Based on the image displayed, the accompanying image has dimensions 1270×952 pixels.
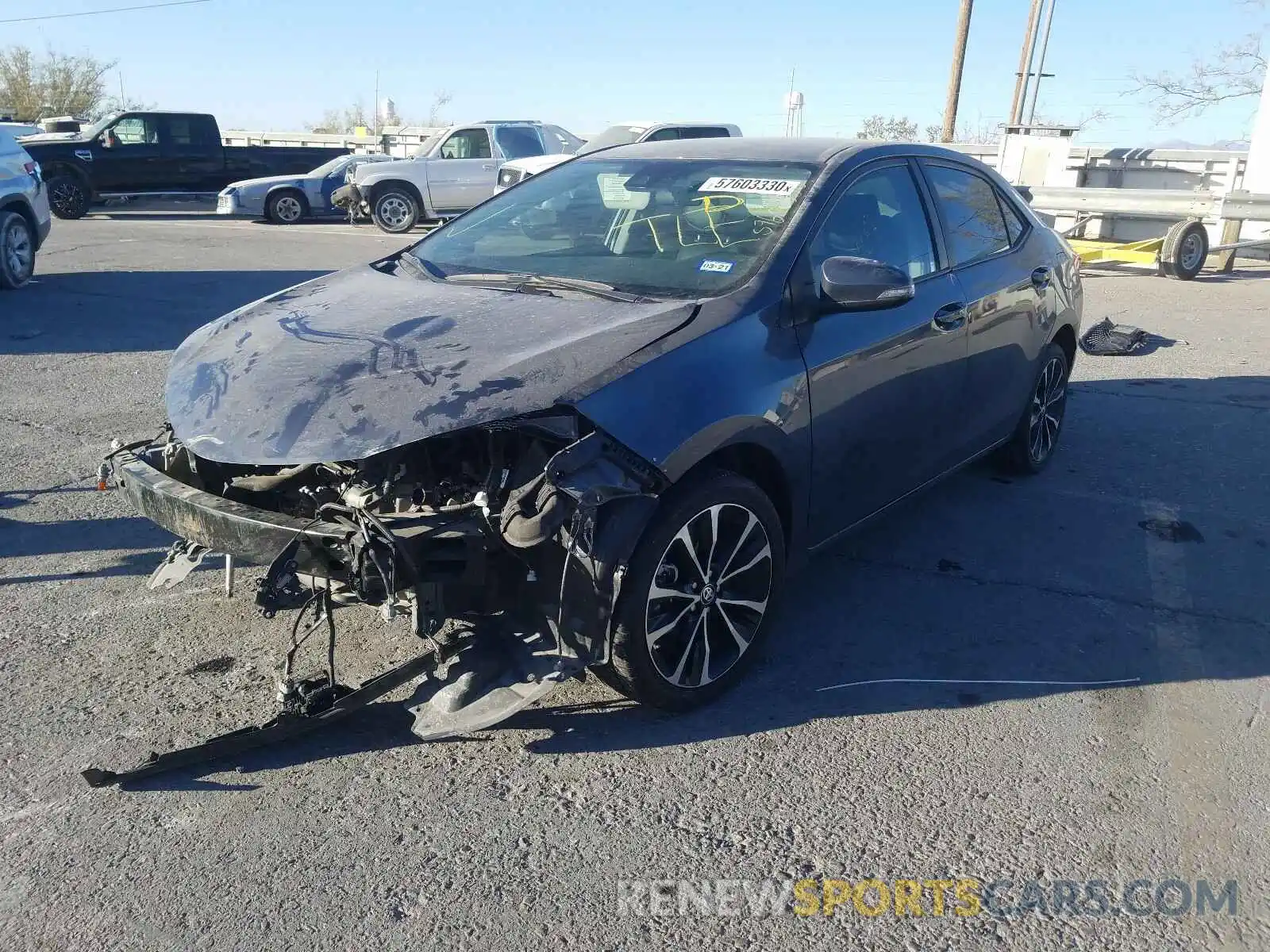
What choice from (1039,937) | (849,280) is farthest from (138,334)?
(1039,937)

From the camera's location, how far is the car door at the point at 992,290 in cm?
468

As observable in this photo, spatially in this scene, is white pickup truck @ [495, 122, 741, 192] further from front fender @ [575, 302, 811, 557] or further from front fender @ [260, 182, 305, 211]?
front fender @ [575, 302, 811, 557]

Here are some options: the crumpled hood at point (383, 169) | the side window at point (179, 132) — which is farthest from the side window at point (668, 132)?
the side window at point (179, 132)

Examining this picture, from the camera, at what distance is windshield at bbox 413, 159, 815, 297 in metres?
3.83

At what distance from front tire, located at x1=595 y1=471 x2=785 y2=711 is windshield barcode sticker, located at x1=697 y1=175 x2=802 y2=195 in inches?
49.7

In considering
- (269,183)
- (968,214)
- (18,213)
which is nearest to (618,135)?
(269,183)

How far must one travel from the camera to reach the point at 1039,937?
2520 mm

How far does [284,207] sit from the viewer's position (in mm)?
20391

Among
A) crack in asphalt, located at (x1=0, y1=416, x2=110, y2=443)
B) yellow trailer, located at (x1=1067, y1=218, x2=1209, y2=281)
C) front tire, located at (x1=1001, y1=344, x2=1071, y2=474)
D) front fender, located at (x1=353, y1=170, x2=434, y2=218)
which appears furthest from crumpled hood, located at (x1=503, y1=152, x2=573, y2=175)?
front tire, located at (x1=1001, y1=344, x2=1071, y2=474)

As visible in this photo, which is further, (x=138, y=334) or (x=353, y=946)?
(x=138, y=334)

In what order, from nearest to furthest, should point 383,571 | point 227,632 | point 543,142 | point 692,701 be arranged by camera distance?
point 383,571 < point 692,701 < point 227,632 < point 543,142

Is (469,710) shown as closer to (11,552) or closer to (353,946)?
(353,946)

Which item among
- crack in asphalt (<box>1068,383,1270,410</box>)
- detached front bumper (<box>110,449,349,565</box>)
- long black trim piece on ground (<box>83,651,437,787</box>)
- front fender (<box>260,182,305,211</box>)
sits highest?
detached front bumper (<box>110,449,349,565</box>)

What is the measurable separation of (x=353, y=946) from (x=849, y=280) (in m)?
2.53
